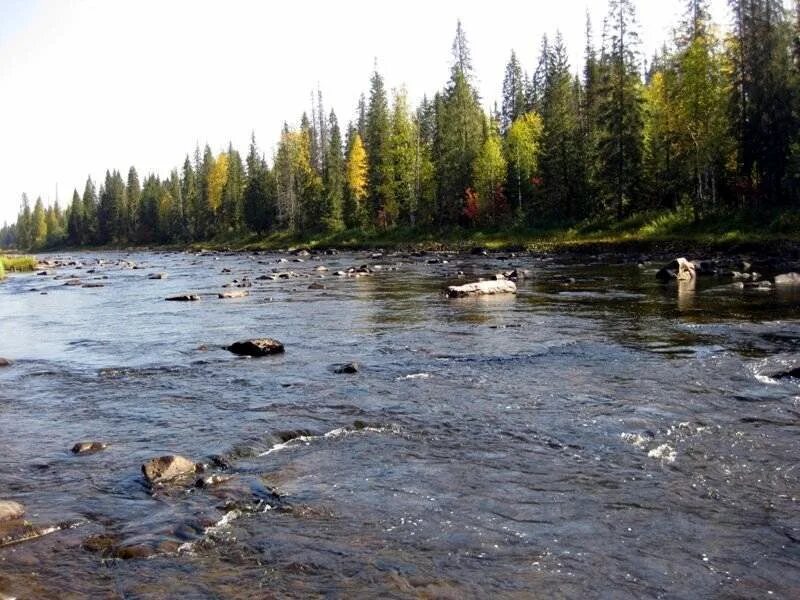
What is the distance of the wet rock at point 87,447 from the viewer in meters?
9.10

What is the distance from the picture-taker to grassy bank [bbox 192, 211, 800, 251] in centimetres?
4212

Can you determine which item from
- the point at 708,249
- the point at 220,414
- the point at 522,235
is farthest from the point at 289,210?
the point at 220,414

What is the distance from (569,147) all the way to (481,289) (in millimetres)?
40333

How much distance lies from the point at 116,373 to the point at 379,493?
8.85m

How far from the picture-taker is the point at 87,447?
916cm

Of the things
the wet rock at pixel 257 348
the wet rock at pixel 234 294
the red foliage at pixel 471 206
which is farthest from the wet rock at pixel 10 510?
the red foliage at pixel 471 206

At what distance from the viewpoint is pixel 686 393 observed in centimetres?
1110

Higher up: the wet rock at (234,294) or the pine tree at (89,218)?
the pine tree at (89,218)

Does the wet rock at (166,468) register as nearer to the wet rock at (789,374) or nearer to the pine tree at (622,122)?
the wet rock at (789,374)

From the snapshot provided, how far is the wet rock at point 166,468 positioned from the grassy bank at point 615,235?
130ft

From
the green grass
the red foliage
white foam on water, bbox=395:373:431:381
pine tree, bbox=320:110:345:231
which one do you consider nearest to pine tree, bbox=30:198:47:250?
pine tree, bbox=320:110:345:231

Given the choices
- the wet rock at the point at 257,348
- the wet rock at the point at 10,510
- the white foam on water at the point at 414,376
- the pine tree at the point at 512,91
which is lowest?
the wet rock at the point at 10,510

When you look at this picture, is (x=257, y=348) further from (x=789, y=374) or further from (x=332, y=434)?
(x=789, y=374)

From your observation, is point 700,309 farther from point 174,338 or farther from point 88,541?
point 88,541
